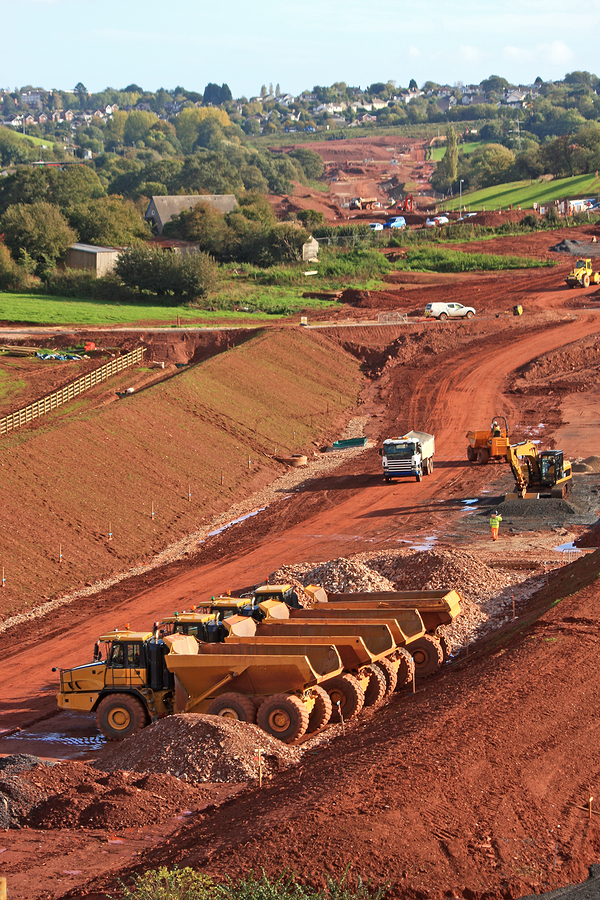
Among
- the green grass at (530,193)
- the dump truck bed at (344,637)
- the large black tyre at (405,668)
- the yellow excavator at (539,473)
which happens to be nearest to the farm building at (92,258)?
the yellow excavator at (539,473)

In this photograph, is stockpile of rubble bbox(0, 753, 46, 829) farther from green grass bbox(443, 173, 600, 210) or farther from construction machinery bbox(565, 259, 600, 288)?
green grass bbox(443, 173, 600, 210)

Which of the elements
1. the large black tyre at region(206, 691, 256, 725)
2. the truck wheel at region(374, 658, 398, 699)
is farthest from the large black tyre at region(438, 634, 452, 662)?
the large black tyre at region(206, 691, 256, 725)

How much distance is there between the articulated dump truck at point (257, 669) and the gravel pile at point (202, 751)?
2.63 ft

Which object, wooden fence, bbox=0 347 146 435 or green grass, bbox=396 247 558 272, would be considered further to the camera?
green grass, bbox=396 247 558 272

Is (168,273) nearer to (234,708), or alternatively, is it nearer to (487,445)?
(487,445)

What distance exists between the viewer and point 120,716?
59.4 ft

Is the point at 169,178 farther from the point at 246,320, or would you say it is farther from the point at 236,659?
the point at 236,659

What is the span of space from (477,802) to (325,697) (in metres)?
5.08

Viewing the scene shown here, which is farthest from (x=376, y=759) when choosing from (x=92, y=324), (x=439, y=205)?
(x=439, y=205)

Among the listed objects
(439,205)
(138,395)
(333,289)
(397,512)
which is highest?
(439,205)

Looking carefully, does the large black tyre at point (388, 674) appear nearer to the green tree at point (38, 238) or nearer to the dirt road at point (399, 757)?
the dirt road at point (399, 757)

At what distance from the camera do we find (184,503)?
36062mm

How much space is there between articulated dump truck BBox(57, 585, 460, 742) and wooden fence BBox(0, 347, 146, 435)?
72.4ft

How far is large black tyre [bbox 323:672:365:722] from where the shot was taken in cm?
1781
